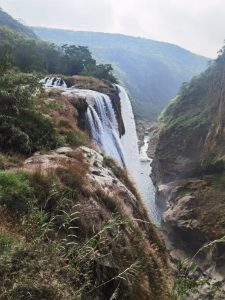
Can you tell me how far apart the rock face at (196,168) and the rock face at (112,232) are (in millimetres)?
32071

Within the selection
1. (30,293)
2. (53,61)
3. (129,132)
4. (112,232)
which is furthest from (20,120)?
(53,61)

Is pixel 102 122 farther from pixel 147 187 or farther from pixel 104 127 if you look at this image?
pixel 147 187

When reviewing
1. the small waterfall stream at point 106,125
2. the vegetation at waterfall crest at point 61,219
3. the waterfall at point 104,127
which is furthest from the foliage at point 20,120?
the waterfall at point 104,127

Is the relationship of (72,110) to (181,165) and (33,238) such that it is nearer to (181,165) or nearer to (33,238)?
(33,238)

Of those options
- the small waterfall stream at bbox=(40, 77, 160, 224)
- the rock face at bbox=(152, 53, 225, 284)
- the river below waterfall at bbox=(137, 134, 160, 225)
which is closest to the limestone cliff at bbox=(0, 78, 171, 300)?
the small waterfall stream at bbox=(40, 77, 160, 224)

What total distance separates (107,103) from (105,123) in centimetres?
278

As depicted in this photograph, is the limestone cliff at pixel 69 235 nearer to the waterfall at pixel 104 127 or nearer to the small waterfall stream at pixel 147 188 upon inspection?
the waterfall at pixel 104 127

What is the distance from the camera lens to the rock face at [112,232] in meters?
8.00

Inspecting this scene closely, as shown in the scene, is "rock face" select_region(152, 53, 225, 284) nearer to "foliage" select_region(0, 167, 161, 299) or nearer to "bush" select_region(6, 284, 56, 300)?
"foliage" select_region(0, 167, 161, 299)

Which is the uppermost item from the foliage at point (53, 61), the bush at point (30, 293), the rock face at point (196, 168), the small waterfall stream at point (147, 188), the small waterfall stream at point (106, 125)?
the foliage at point (53, 61)

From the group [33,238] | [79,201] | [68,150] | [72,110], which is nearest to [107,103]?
[72,110]

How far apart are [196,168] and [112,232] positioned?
5821cm

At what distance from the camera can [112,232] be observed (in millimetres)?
9695

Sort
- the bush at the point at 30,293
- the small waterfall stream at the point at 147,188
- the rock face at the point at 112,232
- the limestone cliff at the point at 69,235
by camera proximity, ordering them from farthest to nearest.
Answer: the small waterfall stream at the point at 147,188, the rock face at the point at 112,232, the limestone cliff at the point at 69,235, the bush at the point at 30,293
